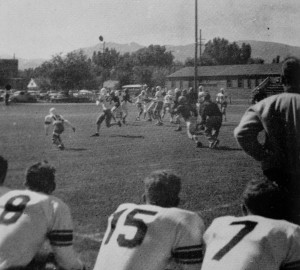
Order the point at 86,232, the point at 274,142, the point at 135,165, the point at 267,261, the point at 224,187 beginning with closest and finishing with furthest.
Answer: the point at 267,261 → the point at 274,142 → the point at 86,232 → the point at 224,187 → the point at 135,165

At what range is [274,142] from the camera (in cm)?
411

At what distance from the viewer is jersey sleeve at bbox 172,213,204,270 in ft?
10.6

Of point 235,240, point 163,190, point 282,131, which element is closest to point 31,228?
point 163,190

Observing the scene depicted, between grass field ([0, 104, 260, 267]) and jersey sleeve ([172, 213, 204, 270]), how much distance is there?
2.20m

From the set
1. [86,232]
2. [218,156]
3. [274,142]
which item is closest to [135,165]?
[218,156]

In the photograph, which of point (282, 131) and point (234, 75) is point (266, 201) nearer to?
point (282, 131)

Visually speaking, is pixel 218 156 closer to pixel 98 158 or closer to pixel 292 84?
pixel 98 158

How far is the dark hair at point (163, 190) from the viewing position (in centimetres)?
342

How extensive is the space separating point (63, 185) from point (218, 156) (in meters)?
5.13

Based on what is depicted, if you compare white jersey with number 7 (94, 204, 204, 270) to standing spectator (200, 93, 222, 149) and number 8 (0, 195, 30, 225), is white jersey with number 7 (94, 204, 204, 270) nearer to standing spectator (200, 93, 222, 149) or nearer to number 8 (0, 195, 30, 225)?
A: number 8 (0, 195, 30, 225)

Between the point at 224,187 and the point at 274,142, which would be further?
the point at 224,187

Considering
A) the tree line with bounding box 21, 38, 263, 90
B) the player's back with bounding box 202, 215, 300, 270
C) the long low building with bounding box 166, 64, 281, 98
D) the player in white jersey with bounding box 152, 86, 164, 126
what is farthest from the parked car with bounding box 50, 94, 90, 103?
the player's back with bounding box 202, 215, 300, 270

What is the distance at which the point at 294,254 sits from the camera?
9.41 ft

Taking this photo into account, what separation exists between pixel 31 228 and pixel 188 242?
114 cm
